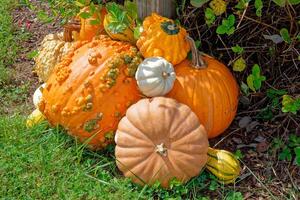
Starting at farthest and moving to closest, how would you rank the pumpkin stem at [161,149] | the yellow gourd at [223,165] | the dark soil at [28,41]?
1. the dark soil at [28,41]
2. the yellow gourd at [223,165]
3. the pumpkin stem at [161,149]

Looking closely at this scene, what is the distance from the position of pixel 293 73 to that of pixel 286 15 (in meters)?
0.37

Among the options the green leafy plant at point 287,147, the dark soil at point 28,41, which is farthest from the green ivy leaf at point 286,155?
the dark soil at point 28,41

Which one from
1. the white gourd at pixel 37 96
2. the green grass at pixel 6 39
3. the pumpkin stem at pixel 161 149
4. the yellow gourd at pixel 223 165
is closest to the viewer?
the pumpkin stem at pixel 161 149

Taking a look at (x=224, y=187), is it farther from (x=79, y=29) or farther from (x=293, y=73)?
(x=79, y=29)

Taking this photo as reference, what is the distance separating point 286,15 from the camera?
9.96 feet

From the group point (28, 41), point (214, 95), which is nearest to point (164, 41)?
point (214, 95)

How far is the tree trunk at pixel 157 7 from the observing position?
320cm

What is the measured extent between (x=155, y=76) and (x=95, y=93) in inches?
13.9

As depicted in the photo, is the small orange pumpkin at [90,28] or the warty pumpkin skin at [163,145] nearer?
the warty pumpkin skin at [163,145]

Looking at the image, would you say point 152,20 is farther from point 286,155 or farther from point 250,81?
point 286,155

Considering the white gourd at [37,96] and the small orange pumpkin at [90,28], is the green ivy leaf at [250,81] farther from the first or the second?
the white gourd at [37,96]

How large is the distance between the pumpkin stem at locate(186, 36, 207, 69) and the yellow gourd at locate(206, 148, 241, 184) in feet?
1.59

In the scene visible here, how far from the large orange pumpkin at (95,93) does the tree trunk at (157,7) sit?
261 mm

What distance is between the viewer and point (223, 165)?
2916 millimetres
